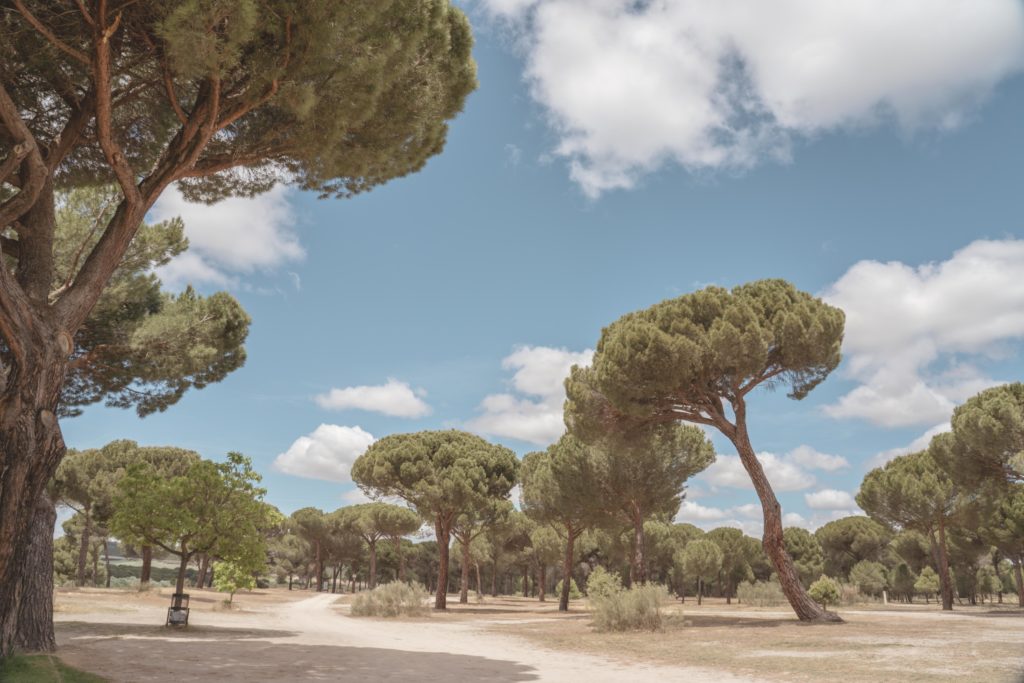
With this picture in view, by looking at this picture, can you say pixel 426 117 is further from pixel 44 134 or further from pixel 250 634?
pixel 250 634

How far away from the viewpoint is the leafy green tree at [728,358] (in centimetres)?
1856

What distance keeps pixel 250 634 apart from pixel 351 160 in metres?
12.1

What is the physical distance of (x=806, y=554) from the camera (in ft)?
172

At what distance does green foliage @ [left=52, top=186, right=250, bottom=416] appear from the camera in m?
14.1

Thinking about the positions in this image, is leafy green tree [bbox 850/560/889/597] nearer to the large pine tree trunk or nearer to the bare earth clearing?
the large pine tree trunk

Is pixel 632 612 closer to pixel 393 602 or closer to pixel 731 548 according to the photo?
pixel 393 602

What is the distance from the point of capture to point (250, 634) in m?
15.8

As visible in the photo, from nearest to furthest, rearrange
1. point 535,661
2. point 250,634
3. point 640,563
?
1. point 535,661
2. point 250,634
3. point 640,563

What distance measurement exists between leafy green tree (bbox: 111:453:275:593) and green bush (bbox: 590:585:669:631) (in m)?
9.77

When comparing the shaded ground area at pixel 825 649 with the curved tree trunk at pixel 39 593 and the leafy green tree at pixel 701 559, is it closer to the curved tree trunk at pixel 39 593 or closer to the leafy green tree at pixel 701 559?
the curved tree trunk at pixel 39 593

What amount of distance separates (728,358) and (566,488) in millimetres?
12487

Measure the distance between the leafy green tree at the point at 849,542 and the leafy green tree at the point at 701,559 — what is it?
1259cm

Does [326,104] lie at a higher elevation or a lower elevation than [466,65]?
lower

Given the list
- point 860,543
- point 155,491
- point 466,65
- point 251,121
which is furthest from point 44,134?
point 860,543
